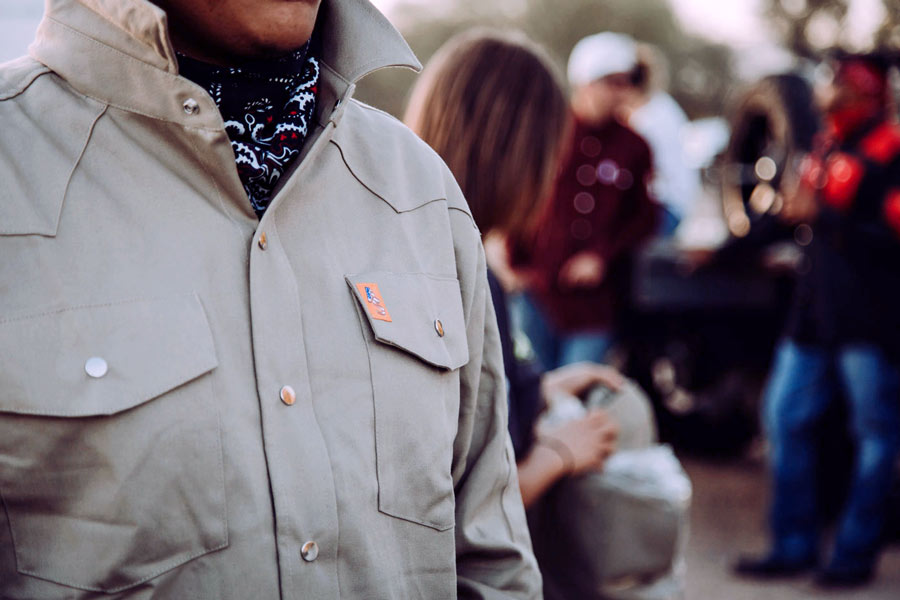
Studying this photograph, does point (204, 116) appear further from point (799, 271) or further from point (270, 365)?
point (799, 271)

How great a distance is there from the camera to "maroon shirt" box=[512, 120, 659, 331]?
A: 5078 mm

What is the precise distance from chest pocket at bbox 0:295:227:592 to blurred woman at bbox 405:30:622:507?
1.23 meters

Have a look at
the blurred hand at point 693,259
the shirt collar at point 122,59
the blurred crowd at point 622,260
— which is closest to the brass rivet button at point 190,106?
the shirt collar at point 122,59

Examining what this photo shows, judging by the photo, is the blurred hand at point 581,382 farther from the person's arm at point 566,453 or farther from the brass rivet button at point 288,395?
the brass rivet button at point 288,395

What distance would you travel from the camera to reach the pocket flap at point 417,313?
1.31 m

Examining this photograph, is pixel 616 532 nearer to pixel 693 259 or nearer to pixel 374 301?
pixel 374 301

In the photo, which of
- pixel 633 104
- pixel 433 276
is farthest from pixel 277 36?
pixel 633 104

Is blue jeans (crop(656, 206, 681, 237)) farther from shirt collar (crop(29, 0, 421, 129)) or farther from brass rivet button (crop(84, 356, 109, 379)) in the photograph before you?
brass rivet button (crop(84, 356, 109, 379))

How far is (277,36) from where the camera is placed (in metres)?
1.29

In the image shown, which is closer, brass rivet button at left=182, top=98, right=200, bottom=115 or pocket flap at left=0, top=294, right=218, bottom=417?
pocket flap at left=0, top=294, right=218, bottom=417

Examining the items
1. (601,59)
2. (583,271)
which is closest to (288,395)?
(583,271)

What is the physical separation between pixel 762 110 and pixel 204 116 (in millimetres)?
5402

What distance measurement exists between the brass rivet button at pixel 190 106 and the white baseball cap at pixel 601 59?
14.1 feet

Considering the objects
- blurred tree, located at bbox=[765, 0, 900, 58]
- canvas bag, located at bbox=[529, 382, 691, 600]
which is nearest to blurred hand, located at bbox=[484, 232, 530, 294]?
canvas bag, located at bbox=[529, 382, 691, 600]
